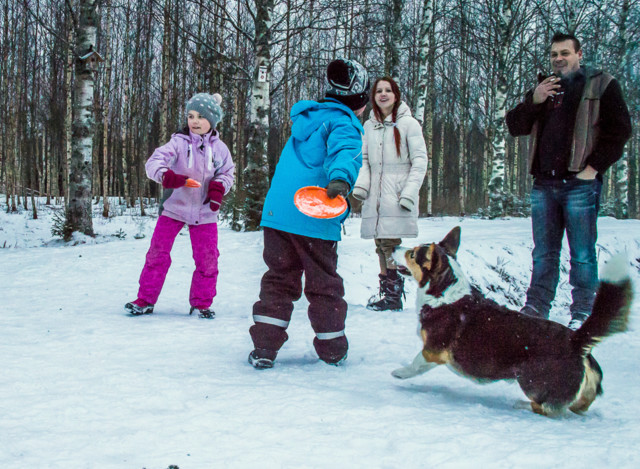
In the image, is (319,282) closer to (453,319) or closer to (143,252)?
(453,319)

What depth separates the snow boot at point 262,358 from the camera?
285 cm

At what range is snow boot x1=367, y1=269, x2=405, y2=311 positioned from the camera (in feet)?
15.2

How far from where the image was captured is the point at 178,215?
4230 mm

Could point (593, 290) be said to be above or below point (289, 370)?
above

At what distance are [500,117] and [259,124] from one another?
919 cm

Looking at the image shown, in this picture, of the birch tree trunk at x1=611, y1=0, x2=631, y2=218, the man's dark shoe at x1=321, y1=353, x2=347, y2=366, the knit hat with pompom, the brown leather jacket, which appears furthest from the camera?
the birch tree trunk at x1=611, y1=0, x2=631, y2=218

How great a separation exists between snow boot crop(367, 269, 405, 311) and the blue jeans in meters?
1.21

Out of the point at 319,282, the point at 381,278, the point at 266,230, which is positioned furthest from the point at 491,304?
the point at 381,278

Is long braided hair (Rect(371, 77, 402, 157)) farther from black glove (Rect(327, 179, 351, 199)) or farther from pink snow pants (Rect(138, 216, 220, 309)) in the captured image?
black glove (Rect(327, 179, 351, 199))

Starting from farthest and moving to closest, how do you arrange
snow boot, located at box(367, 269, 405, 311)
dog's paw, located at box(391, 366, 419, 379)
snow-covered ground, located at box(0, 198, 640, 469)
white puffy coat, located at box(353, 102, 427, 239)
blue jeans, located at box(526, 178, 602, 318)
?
snow boot, located at box(367, 269, 405, 311)
white puffy coat, located at box(353, 102, 427, 239)
blue jeans, located at box(526, 178, 602, 318)
dog's paw, located at box(391, 366, 419, 379)
snow-covered ground, located at box(0, 198, 640, 469)

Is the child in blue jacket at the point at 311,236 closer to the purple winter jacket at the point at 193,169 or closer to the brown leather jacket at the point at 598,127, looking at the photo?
the purple winter jacket at the point at 193,169

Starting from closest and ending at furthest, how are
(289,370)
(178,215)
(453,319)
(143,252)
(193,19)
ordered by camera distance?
(453,319)
(289,370)
(178,215)
(143,252)
(193,19)

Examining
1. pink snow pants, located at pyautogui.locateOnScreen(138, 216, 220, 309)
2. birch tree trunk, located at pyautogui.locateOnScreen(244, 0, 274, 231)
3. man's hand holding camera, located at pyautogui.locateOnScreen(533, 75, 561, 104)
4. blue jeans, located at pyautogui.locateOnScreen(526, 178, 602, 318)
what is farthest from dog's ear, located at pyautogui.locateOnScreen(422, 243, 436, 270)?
birch tree trunk, located at pyautogui.locateOnScreen(244, 0, 274, 231)

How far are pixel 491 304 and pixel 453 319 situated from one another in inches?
8.6
